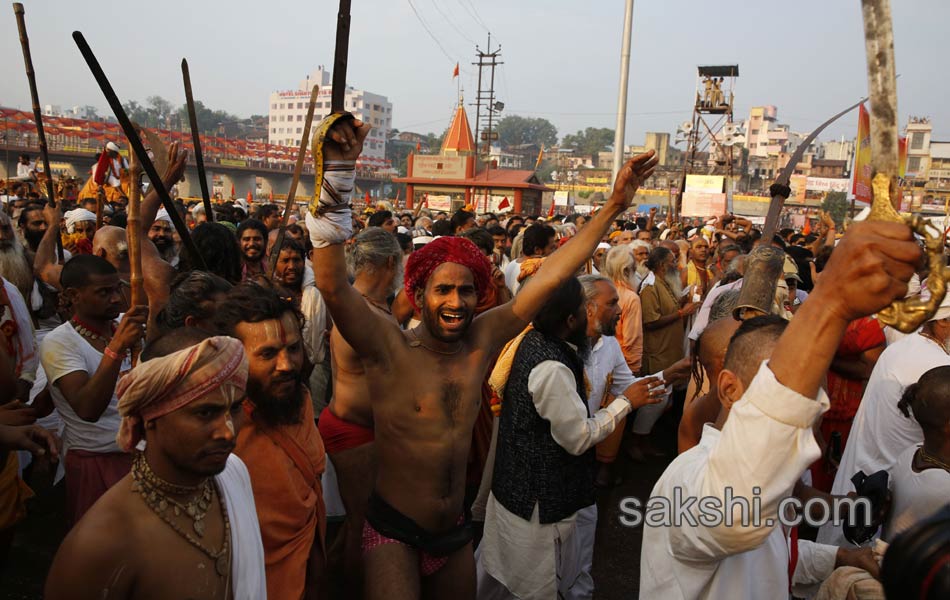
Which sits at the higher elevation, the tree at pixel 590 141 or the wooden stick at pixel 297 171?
the tree at pixel 590 141

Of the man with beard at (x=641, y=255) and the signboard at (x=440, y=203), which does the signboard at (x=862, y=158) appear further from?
the signboard at (x=440, y=203)

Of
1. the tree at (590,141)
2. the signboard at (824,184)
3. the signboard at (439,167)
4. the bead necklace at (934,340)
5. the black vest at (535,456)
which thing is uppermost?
the tree at (590,141)

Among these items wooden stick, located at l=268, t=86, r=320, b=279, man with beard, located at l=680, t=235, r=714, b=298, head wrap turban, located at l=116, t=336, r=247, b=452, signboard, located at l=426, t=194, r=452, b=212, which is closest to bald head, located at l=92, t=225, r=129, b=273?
wooden stick, located at l=268, t=86, r=320, b=279

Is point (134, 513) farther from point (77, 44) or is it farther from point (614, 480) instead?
point (614, 480)

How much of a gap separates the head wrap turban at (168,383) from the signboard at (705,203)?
13975 millimetres

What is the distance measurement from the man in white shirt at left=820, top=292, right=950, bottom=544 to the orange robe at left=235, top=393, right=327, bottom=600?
2.86 metres

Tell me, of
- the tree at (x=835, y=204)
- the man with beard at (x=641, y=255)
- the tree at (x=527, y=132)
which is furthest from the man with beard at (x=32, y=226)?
the tree at (x=527, y=132)

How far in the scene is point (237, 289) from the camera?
263 cm

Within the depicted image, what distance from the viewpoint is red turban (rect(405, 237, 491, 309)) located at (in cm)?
296

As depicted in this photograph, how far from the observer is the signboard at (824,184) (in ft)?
218

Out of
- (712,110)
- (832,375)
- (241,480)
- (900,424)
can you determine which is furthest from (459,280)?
(712,110)

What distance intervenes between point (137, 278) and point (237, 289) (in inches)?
31.9

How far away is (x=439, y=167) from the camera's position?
37.0 meters

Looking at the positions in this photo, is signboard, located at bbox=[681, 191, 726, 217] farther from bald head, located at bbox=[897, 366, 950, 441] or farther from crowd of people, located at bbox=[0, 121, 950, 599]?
bald head, located at bbox=[897, 366, 950, 441]
